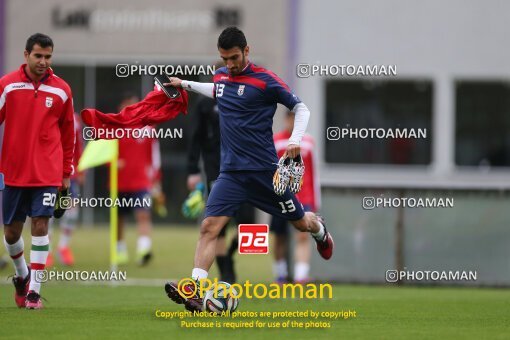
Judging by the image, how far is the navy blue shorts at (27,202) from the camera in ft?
35.6

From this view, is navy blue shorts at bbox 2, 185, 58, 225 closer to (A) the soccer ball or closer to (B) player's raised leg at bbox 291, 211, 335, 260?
(A) the soccer ball

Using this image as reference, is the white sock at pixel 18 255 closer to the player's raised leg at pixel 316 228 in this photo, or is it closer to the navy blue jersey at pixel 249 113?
the navy blue jersey at pixel 249 113

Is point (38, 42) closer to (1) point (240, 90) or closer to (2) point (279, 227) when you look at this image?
(1) point (240, 90)

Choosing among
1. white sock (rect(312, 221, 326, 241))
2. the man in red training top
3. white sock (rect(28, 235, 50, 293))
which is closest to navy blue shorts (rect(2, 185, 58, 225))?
the man in red training top

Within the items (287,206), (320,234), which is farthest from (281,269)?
(287,206)

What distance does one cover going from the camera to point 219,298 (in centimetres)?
1023

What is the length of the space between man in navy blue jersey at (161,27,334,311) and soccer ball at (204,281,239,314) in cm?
17

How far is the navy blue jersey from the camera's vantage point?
10398 millimetres

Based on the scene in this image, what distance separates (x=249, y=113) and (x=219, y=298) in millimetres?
1671

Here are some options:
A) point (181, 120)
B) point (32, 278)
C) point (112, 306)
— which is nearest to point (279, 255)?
point (112, 306)

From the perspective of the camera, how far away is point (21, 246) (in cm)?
1121

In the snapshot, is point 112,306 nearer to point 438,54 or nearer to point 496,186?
point 496,186

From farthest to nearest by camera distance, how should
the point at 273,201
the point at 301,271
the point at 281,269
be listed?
1. the point at 281,269
2. the point at 301,271
3. the point at 273,201

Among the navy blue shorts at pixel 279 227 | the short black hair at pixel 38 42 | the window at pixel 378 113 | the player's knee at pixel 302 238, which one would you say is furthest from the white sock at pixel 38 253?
the window at pixel 378 113
